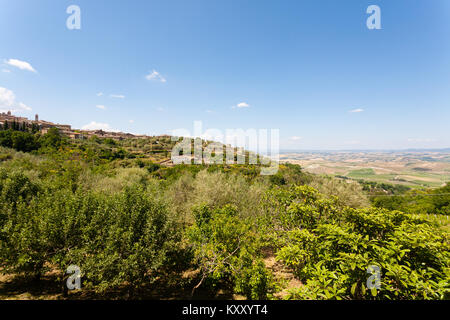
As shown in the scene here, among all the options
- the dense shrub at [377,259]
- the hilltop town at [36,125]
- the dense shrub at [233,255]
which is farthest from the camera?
the hilltop town at [36,125]

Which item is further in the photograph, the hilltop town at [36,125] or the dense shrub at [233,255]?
the hilltop town at [36,125]

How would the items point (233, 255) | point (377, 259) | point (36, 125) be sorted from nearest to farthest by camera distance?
point (377, 259) < point (233, 255) < point (36, 125)

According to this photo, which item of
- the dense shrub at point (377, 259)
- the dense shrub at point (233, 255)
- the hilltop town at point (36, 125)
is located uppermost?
the hilltop town at point (36, 125)

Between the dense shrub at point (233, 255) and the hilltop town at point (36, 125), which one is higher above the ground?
the hilltop town at point (36, 125)

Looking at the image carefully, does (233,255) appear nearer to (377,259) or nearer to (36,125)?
(377,259)

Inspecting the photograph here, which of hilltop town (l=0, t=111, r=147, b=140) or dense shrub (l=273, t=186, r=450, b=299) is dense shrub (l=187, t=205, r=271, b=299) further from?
hilltop town (l=0, t=111, r=147, b=140)

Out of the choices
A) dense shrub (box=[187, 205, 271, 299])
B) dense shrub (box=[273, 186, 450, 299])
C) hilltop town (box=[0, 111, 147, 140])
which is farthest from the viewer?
hilltop town (box=[0, 111, 147, 140])

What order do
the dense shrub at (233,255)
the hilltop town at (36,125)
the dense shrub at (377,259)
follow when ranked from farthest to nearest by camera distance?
1. the hilltop town at (36,125)
2. the dense shrub at (233,255)
3. the dense shrub at (377,259)

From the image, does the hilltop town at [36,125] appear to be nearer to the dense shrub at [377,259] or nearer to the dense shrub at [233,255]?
the dense shrub at [233,255]

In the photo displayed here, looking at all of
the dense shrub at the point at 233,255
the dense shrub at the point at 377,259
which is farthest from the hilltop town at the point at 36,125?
the dense shrub at the point at 377,259

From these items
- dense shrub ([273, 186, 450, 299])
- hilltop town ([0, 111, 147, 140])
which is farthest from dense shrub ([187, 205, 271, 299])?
hilltop town ([0, 111, 147, 140])

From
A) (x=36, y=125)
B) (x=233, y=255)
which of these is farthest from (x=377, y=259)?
(x=36, y=125)
